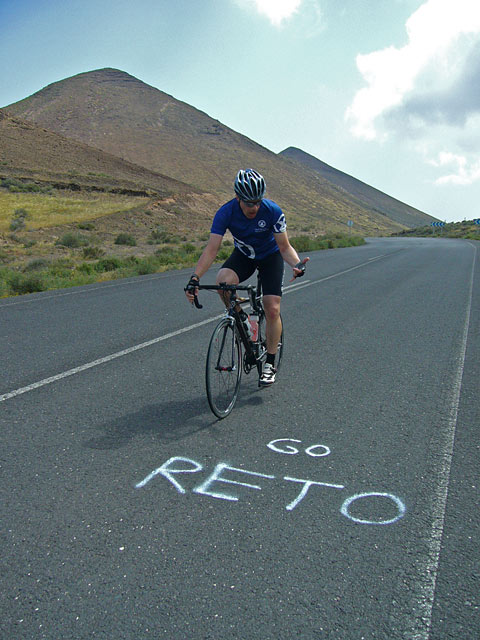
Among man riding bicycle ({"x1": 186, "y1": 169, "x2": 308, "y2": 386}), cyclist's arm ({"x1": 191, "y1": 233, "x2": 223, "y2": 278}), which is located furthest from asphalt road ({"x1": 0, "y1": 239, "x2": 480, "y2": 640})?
cyclist's arm ({"x1": 191, "y1": 233, "x2": 223, "y2": 278})

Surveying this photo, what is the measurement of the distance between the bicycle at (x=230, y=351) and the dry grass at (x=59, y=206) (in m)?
30.5

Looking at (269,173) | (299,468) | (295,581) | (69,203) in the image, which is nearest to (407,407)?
(299,468)

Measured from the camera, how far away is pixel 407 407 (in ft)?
15.6

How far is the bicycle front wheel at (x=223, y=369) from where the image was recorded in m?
4.26

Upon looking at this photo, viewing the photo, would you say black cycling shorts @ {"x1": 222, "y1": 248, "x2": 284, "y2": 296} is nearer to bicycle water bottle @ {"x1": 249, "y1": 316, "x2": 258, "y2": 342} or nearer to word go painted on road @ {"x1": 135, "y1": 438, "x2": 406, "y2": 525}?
bicycle water bottle @ {"x1": 249, "y1": 316, "x2": 258, "y2": 342}

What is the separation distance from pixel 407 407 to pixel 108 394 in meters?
2.72

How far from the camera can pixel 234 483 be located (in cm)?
330

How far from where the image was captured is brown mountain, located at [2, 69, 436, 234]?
294 ft

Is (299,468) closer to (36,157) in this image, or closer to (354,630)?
(354,630)

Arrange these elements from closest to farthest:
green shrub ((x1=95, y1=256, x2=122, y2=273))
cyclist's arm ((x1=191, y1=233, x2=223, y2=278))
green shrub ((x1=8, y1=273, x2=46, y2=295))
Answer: cyclist's arm ((x1=191, y1=233, x2=223, y2=278)), green shrub ((x1=8, y1=273, x2=46, y2=295)), green shrub ((x1=95, y1=256, x2=122, y2=273))

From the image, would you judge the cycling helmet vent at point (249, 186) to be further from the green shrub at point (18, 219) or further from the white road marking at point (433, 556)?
the green shrub at point (18, 219)

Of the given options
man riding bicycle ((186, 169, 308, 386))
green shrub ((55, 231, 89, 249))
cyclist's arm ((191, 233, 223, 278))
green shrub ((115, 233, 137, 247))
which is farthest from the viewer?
green shrub ((115, 233, 137, 247))

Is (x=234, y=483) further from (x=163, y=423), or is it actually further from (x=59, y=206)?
(x=59, y=206)

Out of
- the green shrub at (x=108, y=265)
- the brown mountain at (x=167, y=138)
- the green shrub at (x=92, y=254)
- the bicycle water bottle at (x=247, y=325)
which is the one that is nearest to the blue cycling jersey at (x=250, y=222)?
the bicycle water bottle at (x=247, y=325)
